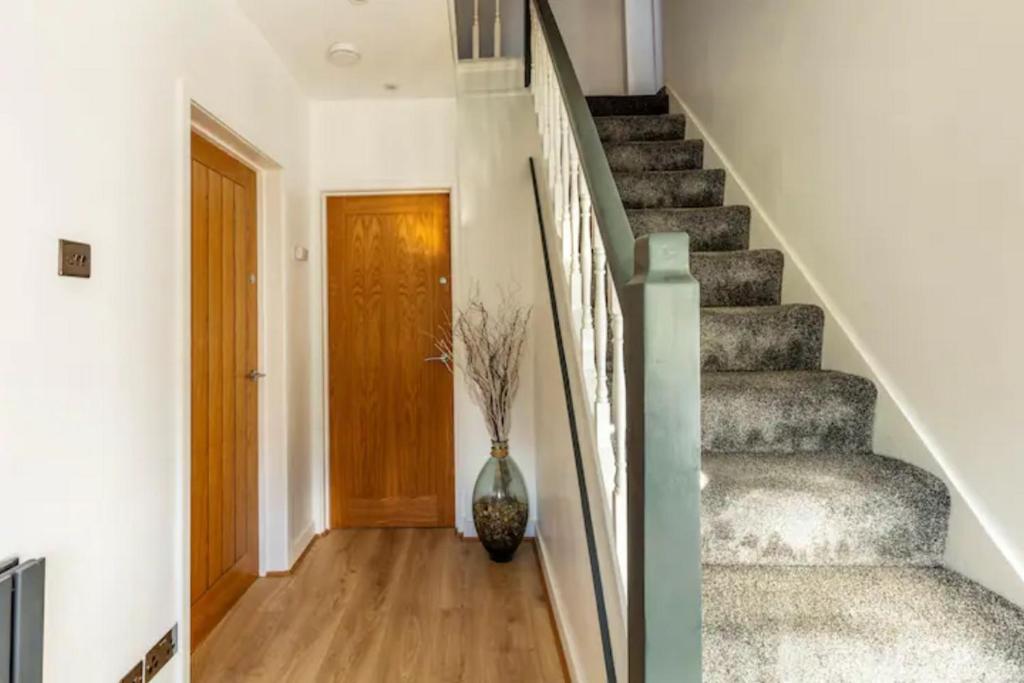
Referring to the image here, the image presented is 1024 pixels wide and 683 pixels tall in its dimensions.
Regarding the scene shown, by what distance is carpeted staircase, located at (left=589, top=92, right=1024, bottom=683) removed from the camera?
37.7 inches

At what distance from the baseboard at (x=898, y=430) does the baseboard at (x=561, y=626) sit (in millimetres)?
1096

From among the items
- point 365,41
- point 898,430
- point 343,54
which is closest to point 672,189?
point 898,430

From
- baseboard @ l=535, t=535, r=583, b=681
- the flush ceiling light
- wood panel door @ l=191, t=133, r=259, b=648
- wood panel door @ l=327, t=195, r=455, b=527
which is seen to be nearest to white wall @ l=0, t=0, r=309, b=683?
wood panel door @ l=191, t=133, r=259, b=648

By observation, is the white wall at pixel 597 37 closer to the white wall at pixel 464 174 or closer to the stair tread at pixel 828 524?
the white wall at pixel 464 174

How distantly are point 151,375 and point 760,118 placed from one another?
2.47 meters

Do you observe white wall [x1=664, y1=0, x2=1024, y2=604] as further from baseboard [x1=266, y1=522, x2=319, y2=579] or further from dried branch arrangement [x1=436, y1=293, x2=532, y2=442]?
baseboard [x1=266, y1=522, x2=319, y2=579]

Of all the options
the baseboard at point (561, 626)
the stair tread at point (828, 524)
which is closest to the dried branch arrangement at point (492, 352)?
the baseboard at point (561, 626)

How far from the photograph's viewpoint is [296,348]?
2.69 m

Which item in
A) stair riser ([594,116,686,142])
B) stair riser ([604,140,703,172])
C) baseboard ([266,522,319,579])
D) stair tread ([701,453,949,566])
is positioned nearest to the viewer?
stair tread ([701,453,949,566])

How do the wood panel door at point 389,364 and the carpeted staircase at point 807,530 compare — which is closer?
the carpeted staircase at point 807,530

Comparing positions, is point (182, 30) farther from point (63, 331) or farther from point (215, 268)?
point (63, 331)

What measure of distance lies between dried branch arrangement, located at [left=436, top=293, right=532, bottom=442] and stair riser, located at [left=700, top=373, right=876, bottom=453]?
1.28 m

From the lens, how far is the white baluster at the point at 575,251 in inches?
53.8

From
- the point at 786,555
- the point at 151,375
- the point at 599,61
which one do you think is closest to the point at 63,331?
the point at 151,375
